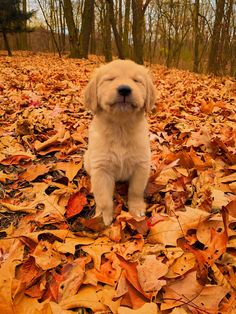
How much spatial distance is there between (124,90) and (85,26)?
1668 cm

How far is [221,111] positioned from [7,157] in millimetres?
3303

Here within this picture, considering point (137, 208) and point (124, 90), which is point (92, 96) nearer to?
point (124, 90)

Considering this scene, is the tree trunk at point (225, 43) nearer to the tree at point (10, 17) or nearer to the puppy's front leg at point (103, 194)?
the puppy's front leg at point (103, 194)

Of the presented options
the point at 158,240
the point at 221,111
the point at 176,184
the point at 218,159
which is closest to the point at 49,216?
the point at 158,240

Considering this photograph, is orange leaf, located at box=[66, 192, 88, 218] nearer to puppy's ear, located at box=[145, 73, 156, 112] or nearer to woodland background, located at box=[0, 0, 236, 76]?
puppy's ear, located at box=[145, 73, 156, 112]

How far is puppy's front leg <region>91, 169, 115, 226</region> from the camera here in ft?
8.48

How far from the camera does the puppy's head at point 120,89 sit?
2412 mm

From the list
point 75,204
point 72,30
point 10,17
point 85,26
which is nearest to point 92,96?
point 75,204

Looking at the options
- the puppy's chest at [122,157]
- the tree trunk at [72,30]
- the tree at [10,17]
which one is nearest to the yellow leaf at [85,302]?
the puppy's chest at [122,157]

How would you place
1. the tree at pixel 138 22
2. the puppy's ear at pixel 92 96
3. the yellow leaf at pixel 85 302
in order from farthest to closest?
the tree at pixel 138 22 < the puppy's ear at pixel 92 96 < the yellow leaf at pixel 85 302

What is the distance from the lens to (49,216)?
8.71ft

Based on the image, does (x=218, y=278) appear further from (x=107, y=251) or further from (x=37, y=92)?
(x=37, y=92)

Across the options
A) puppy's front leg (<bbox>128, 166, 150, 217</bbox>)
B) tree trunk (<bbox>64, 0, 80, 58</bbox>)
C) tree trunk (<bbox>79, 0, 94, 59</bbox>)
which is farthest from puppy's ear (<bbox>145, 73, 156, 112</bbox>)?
tree trunk (<bbox>79, 0, 94, 59</bbox>)

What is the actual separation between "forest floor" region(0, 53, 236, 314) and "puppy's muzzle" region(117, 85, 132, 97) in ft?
2.90
